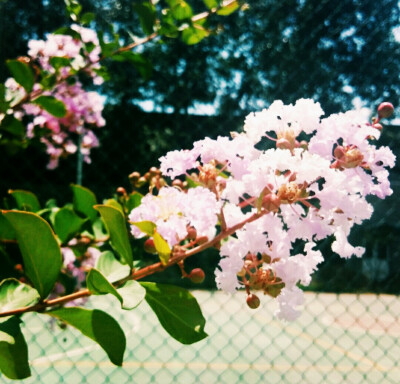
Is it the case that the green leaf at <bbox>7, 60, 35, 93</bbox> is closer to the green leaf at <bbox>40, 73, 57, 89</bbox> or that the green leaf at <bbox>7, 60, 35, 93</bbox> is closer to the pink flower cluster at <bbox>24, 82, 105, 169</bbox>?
the green leaf at <bbox>40, 73, 57, 89</bbox>

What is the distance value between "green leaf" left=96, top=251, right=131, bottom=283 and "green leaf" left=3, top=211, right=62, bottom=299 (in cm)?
6

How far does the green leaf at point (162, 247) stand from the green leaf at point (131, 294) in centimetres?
3

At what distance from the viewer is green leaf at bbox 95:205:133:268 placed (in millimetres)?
348

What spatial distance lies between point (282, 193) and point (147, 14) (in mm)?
538

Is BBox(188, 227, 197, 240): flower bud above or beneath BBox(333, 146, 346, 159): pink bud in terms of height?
beneath

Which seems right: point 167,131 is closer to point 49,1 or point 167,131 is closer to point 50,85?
point 49,1

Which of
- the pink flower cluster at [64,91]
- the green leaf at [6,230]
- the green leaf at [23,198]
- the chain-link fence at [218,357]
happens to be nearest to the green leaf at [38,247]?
the green leaf at [6,230]

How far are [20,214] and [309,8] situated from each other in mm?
4428

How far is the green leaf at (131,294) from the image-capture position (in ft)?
1.02

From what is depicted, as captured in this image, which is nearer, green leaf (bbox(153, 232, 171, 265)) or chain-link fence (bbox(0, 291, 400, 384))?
green leaf (bbox(153, 232, 171, 265))

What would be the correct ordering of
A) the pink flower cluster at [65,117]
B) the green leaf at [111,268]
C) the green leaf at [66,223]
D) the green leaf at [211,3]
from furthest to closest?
the pink flower cluster at [65,117] < the green leaf at [211,3] < the green leaf at [66,223] < the green leaf at [111,268]

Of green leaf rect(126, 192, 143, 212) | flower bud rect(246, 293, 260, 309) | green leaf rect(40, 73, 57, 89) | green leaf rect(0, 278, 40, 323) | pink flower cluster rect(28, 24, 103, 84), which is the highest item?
pink flower cluster rect(28, 24, 103, 84)

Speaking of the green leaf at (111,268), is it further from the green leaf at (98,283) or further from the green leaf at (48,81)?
the green leaf at (48,81)

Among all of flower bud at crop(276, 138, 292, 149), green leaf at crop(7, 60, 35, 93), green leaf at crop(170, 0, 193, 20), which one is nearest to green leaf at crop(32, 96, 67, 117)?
green leaf at crop(7, 60, 35, 93)
